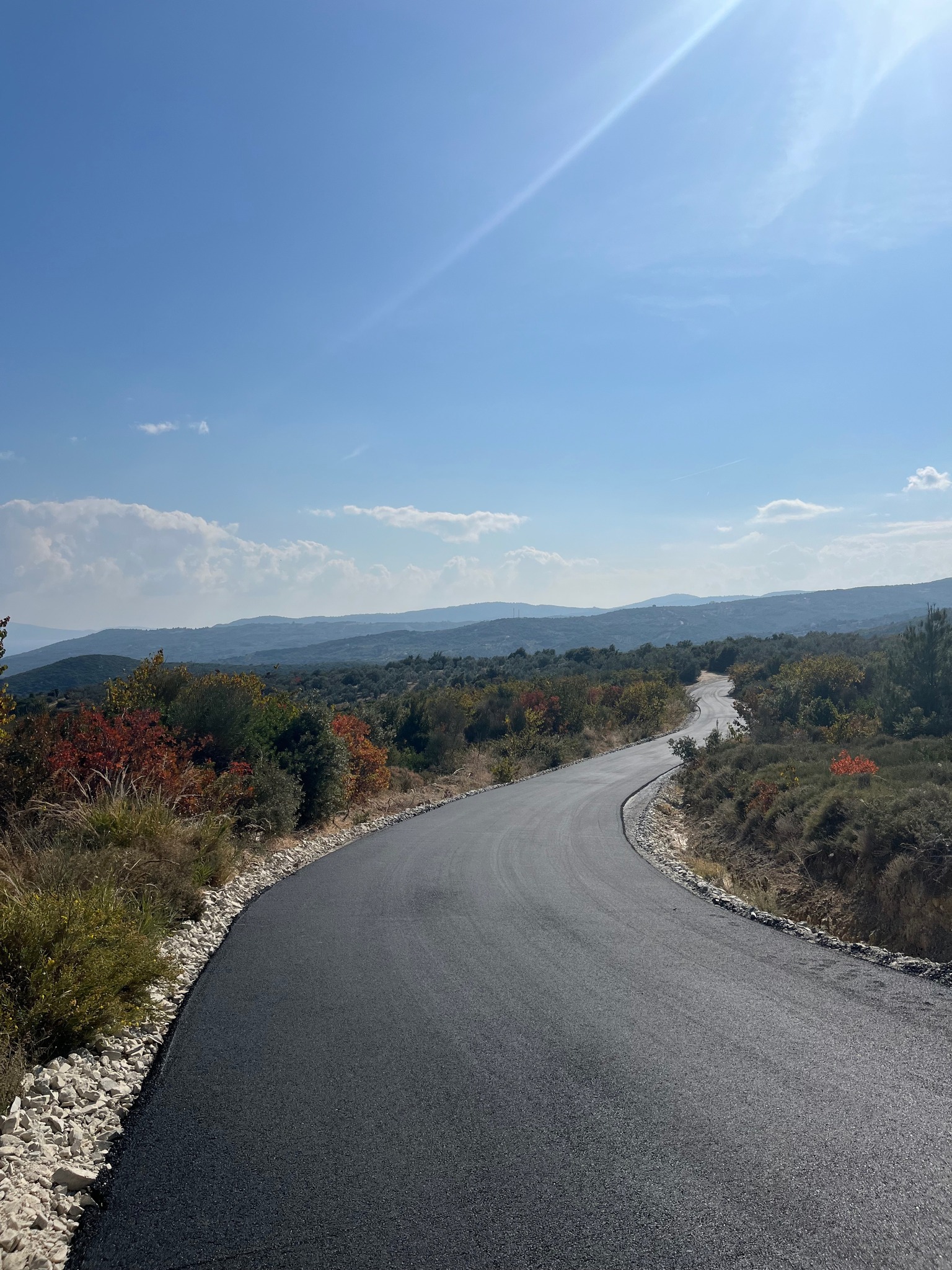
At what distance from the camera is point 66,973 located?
5188 mm

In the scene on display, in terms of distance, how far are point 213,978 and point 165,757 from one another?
6102mm

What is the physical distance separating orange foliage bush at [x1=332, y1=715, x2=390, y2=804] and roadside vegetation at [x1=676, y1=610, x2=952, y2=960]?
341 inches

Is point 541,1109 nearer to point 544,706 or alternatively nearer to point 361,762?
point 361,762

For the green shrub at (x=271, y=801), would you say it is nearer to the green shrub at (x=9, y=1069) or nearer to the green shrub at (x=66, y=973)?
the green shrub at (x=66, y=973)

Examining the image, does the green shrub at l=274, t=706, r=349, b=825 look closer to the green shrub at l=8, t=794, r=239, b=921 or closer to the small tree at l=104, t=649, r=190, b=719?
the small tree at l=104, t=649, r=190, b=719

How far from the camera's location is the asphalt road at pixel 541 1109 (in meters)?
3.23

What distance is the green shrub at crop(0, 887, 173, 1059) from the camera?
195 inches

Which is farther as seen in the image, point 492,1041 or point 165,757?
point 165,757

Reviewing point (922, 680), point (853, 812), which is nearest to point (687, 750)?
point (922, 680)

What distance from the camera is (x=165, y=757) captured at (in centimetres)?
1210

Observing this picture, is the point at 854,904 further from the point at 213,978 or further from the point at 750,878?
the point at 213,978

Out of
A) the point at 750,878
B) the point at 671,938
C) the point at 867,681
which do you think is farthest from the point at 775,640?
the point at 671,938

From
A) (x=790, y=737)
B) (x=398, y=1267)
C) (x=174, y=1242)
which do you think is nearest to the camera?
(x=398, y=1267)

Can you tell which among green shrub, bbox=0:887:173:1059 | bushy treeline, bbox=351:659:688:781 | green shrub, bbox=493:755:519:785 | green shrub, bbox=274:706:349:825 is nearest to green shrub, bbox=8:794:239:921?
green shrub, bbox=0:887:173:1059
